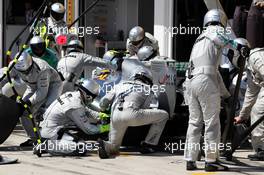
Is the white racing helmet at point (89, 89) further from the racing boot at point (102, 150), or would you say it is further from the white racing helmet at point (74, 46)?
the white racing helmet at point (74, 46)

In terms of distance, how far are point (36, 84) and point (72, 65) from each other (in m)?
0.99

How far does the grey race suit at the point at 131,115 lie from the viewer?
982cm

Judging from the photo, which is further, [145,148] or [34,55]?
[34,55]

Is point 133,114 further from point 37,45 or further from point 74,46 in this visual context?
point 74,46

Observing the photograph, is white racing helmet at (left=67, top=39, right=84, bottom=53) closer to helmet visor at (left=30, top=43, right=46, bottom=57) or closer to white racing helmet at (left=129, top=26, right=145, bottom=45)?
helmet visor at (left=30, top=43, right=46, bottom=57)

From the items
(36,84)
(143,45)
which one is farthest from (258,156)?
(36,84)

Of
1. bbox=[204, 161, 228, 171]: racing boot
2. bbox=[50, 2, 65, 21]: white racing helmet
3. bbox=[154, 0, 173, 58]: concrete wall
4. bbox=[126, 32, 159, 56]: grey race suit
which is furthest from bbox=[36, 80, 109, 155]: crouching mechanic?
bbox=[154, 0, 173, 58]: concrete wall

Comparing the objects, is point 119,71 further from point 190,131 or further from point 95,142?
point 190,131

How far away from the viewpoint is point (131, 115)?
32.1 feet

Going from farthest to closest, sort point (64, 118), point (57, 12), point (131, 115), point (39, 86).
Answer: point (57, 12) < point (39, 86) < point (64, 118) < point (131, 115)

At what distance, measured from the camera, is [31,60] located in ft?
33.8

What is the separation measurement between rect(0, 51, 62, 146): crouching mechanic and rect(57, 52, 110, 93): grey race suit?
54 cm
